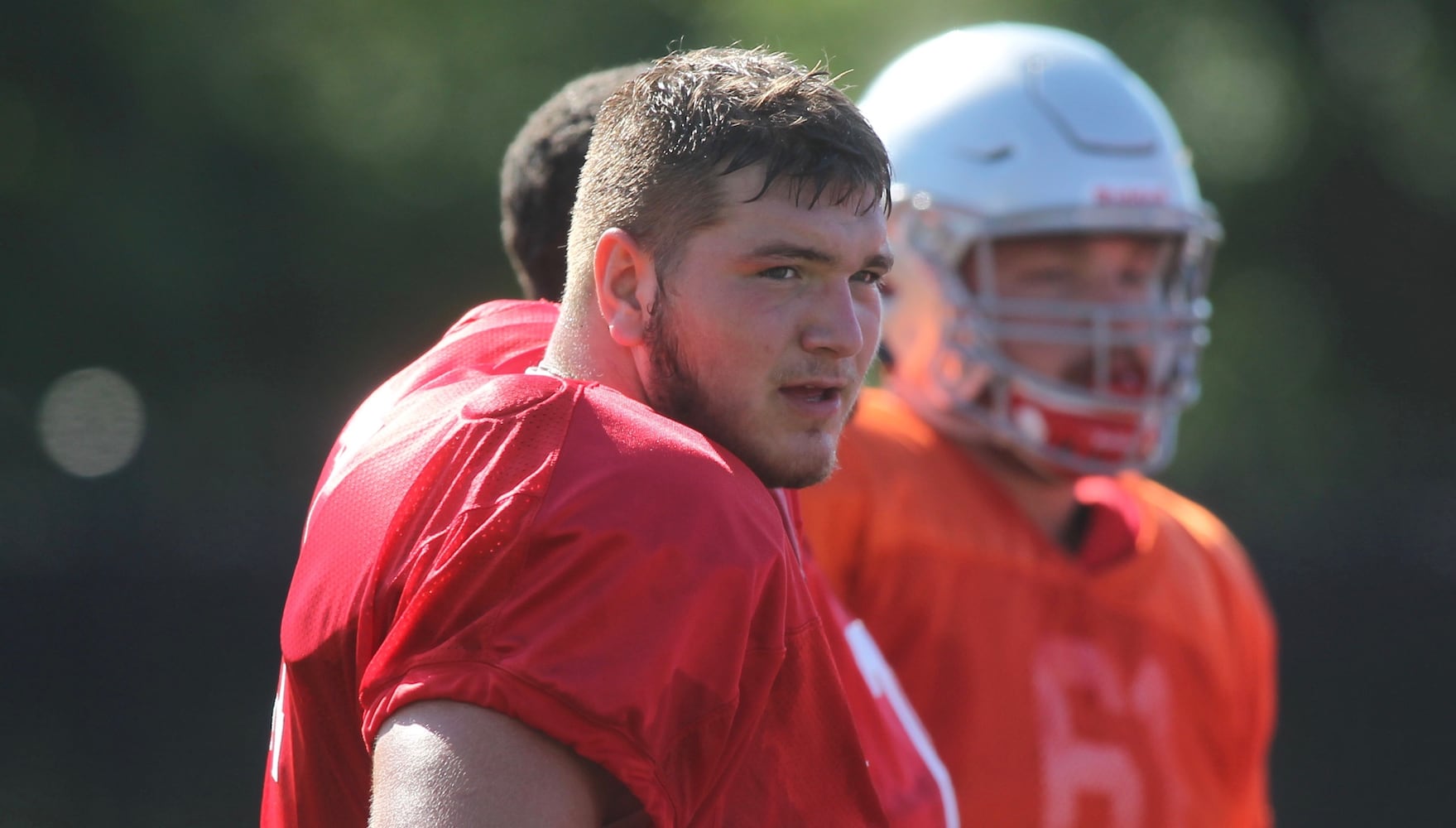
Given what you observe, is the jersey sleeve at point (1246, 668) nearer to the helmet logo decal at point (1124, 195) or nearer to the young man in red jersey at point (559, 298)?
the helmet logo decal at point (1124, 195)

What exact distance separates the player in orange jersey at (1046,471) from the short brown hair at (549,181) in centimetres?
58

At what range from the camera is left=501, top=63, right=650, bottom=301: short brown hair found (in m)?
2.19

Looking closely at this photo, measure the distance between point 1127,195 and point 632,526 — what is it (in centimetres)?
190

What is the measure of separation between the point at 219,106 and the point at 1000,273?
705 centimetres

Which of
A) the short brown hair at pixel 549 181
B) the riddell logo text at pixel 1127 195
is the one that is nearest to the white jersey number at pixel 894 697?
the short brown hair at pixel 549 181

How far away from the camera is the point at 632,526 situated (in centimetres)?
119

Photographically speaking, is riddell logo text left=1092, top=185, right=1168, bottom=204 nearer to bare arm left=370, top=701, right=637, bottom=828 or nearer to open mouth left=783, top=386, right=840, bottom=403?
open mouth left=783, top=386, right=840, bottom=403

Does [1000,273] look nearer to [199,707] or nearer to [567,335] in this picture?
[567,335]

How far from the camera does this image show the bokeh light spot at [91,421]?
7.44 meters

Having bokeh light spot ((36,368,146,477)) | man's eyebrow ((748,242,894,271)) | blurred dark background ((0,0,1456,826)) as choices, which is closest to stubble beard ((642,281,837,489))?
man's eyebrow ((748,242,894,271))

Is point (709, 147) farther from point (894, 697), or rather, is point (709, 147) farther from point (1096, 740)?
point (1096, 740)

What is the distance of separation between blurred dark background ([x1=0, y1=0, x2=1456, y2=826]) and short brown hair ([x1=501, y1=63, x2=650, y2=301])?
460 centimetres

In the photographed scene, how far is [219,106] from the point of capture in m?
8.86

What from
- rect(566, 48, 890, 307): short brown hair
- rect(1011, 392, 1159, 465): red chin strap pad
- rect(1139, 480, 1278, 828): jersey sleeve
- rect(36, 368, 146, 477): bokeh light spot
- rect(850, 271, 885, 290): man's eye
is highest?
rect(566, 48, 890, 307): short brown hair
